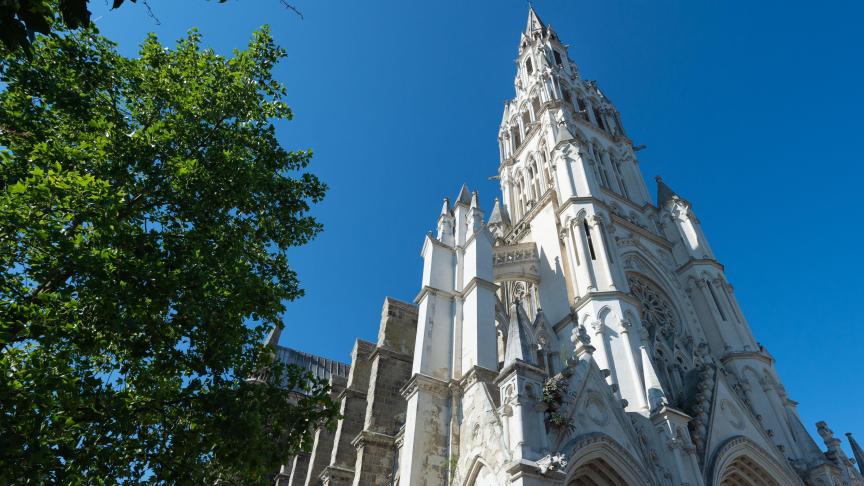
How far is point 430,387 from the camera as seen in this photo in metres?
15.3

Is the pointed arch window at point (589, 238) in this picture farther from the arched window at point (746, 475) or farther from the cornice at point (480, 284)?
the arched window at point (746, 475)

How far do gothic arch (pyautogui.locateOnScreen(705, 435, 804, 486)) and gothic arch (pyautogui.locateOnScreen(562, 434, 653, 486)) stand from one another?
4.13 metres

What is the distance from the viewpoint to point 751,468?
15359mm

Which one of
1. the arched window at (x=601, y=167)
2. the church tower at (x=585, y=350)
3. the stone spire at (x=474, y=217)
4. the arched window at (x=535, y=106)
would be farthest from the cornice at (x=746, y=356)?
the arched window at (x=535, y=106)

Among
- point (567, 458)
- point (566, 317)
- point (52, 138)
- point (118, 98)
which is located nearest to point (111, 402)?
point (52, 138)

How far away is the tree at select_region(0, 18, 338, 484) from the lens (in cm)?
675

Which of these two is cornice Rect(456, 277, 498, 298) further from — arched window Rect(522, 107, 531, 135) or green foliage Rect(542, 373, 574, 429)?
arched window Rect(522, 107, 531, 135)

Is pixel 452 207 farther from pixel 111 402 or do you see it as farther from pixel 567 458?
pixel 111 402

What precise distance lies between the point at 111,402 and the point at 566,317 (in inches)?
545

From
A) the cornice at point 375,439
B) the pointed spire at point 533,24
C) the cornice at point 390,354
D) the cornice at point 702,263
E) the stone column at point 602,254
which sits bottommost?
the cornice at point 375,439

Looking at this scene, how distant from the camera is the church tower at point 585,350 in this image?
12.3 m

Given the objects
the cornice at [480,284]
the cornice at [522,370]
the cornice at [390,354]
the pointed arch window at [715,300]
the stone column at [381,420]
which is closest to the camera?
the cornice at [522,370]

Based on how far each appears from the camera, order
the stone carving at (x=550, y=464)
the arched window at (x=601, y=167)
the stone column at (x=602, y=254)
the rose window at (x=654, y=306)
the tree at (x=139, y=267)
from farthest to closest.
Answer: the arched window at (x=601, y=167)
the rose window at (x=654, y=306)
the stone column at (x=602, y=254)
the stone carving at (x=550, y=464)
the tree at (x=139, y=267)

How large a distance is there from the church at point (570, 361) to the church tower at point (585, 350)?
0.18ft
